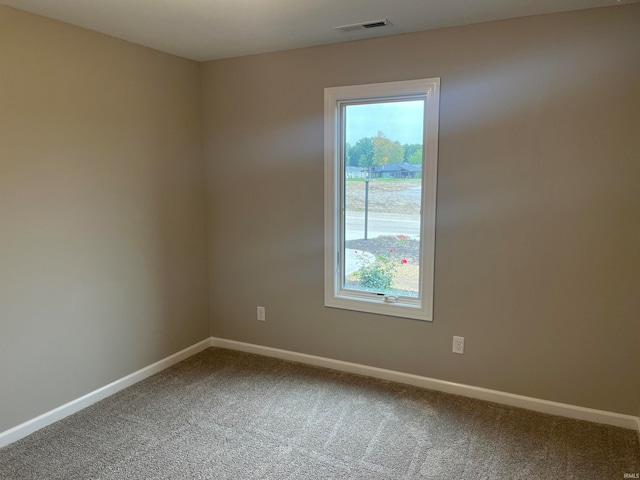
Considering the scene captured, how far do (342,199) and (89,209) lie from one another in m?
1.71

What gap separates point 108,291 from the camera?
3.00m

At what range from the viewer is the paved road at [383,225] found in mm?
3068

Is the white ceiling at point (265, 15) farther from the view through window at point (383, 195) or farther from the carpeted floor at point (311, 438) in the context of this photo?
the carpeted floor at point (311, 438)

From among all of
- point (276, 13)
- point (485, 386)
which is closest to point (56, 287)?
point (276, 13)

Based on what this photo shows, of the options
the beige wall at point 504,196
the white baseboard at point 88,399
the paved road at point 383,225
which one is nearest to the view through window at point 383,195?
the paved road at point 383,225

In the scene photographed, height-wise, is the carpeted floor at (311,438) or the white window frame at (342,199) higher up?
the white window frame at (342,199)

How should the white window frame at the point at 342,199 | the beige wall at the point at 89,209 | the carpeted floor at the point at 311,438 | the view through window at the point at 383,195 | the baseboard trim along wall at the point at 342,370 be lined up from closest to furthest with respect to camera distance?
1. the carpeted floor at the point at 311,438
2. the beige wall at the point at 89,209
3. the baseboard trim along wall at the point at 342,370
4. the white window frame at the point at 342,199
5. the view through window at the point at 383,195

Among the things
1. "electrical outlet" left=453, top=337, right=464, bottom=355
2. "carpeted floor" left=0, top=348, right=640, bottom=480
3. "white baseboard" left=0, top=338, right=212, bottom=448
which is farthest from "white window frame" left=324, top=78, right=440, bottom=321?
"white baseboard" left=0, top=338, right=212, bottom=448

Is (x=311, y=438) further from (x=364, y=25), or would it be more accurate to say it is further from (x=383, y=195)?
(x=364, y=25)

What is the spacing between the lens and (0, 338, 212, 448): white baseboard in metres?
2.49

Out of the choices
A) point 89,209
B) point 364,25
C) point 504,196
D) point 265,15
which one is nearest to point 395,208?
point 504,196

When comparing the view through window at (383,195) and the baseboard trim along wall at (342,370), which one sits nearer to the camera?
the baseboard trim along wall at (342,370)

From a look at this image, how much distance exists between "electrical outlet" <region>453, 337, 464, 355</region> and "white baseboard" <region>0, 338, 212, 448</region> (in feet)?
6.92

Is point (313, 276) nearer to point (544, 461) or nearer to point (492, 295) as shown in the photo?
point (492, 295)
